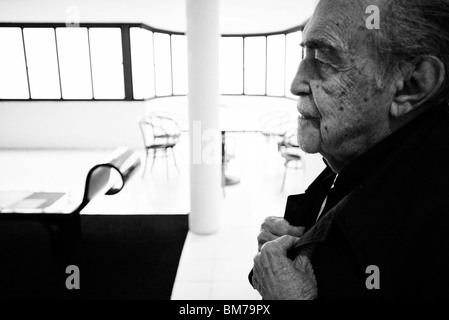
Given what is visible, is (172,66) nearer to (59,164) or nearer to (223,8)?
(223,8)

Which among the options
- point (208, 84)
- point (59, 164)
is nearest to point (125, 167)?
point (208, 84)

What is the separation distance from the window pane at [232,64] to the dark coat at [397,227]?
8910mm

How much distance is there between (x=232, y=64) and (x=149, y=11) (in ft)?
12.7

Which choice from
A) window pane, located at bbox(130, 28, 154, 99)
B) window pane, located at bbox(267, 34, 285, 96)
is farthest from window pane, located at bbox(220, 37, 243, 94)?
window pane, located at bbox(130, 28, 154, 99)

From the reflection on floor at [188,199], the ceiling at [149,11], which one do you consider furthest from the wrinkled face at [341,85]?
the ceiling at [149,11]

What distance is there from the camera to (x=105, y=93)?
24.2 feet

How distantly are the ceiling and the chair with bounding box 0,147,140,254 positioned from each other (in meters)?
3.25

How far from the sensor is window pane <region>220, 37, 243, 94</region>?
933cm

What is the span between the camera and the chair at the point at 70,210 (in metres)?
2.64

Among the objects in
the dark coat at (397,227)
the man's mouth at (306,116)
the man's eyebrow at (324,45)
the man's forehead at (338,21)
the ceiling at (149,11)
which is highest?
the ceiling at (149,11)

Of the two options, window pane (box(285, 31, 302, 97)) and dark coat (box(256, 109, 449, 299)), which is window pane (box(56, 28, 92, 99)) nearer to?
window pane (box(285, 31, 302, 97))

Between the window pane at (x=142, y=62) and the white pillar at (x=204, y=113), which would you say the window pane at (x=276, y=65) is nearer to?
the window pane at (x=142, y=62)

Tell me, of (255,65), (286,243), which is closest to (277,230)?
(286,243)

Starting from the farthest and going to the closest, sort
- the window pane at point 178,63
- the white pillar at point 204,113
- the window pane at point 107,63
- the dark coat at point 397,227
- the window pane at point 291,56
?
the window pane at point 178,63
the window pane at point 291,56
the window pane at point 107,63
the white pillar at point 204,113
the dark coat at point 397,227
